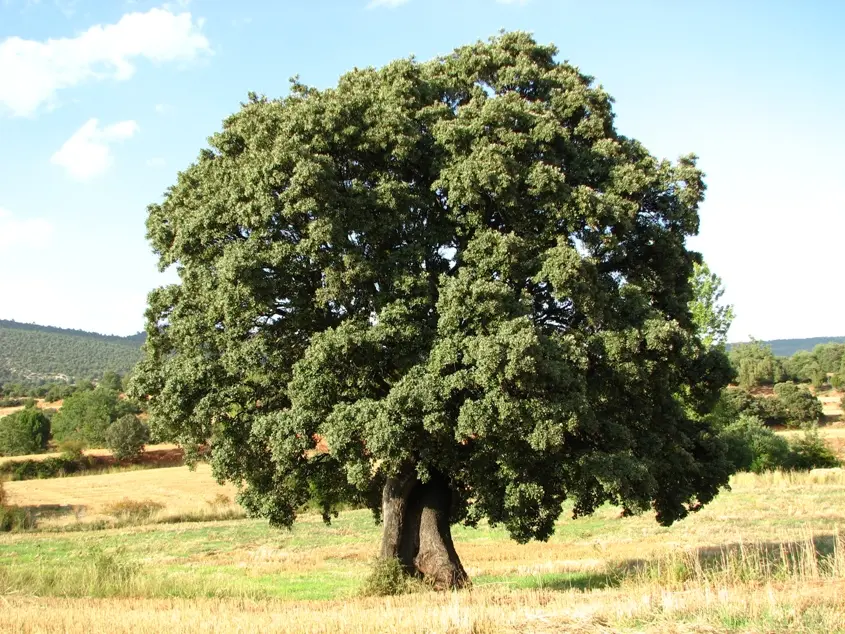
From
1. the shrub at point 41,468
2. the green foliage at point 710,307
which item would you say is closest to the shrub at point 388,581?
the green foliage at point 710,307

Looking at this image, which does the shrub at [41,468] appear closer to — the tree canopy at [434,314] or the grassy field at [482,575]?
the grassy field at [482,575]

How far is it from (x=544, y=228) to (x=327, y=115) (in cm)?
588

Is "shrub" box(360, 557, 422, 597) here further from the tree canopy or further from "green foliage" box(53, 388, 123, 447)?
"green foliage" box(53, 388, 123, 447)

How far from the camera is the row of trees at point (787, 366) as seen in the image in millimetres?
109312

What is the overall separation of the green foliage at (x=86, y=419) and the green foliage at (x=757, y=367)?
8656cm

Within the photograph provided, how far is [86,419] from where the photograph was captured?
8894 centimetres

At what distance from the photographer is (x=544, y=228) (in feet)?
58.6

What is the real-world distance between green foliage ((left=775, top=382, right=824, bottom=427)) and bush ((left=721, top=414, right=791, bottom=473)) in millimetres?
33654

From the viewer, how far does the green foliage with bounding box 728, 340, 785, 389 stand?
108938mm

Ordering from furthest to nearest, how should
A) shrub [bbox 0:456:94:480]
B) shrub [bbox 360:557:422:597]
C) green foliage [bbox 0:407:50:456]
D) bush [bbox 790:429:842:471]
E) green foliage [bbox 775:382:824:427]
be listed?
1. green foliage [bbox 0:407:50:456]
2. green foliage [bbox 775:382:824:427]
3. shrub [bbox 0:456:94:480]
4. bush [bbox 790:429:842:471]
5. shrub [bbox 360:557:422:597]

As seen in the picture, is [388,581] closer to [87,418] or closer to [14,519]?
[14,519]

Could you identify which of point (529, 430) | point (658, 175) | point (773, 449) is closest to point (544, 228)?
point (658, 175)

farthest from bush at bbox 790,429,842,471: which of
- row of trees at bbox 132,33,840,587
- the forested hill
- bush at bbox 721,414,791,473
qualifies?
the forested hill

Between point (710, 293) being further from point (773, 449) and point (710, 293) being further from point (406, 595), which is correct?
point (406, 595)
